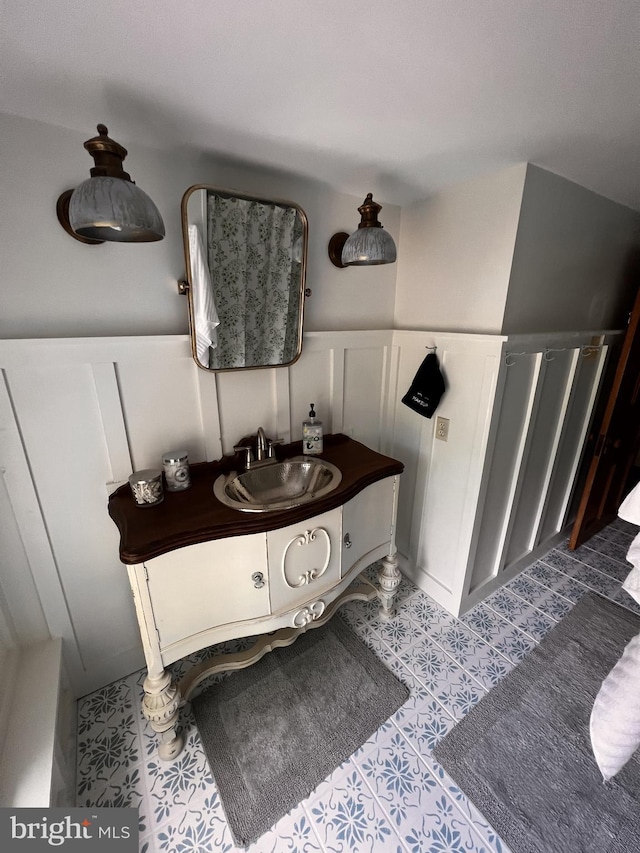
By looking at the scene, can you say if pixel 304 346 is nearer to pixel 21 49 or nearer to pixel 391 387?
pixel 391 387

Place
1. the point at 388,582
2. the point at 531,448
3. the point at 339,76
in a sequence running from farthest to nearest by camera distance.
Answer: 1. the point at 531,448
2. the point at 388,582
3. the point at 339,76

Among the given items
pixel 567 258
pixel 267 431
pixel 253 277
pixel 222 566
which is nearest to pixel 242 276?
pixel 253 277

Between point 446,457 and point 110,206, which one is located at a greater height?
Result: point 110,206

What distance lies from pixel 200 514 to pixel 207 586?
0.76ft

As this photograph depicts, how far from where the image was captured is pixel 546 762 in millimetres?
1211

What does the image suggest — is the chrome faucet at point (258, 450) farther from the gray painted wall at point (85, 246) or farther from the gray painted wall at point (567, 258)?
the gray painted wall at point (567, 258)

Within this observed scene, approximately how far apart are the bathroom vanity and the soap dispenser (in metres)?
0.18

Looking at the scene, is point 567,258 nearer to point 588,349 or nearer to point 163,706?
point 588,349

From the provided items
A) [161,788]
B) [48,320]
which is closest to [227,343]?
[48,320]

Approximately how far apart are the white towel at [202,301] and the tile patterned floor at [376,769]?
1413 millimetres

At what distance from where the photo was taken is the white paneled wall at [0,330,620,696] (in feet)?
3.71

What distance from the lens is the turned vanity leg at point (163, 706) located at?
111cm

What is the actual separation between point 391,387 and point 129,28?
→ 61.2 inches

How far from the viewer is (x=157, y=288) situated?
123 cm
